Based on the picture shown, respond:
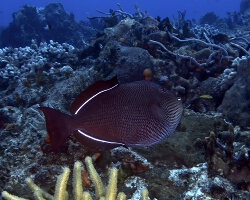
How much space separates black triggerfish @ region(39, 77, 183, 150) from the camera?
1.79 meters

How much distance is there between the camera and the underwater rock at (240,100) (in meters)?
3.88

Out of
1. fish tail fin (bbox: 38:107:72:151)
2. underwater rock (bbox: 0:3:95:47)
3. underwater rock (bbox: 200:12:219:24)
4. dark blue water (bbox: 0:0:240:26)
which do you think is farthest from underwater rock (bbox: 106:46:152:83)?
dark blue water (bbox: 0:0:240:26)

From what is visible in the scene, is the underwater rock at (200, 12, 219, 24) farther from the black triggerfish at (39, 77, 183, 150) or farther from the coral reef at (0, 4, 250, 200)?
the black triggerfish at (39, 77, 183, 150)

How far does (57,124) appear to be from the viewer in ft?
5.65

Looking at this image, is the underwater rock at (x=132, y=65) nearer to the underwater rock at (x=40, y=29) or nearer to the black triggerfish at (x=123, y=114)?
the black triggerfish at (x=123, y=114)

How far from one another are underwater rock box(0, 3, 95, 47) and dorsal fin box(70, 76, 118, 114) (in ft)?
47.2

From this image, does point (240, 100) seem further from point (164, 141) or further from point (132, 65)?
point (132, 65)

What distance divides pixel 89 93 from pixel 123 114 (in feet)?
0.86

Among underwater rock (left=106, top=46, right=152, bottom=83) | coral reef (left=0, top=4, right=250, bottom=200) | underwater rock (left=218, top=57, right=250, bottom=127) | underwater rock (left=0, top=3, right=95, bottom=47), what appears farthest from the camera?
underwater rock (left=0, top=3, right=95, bottom=47)

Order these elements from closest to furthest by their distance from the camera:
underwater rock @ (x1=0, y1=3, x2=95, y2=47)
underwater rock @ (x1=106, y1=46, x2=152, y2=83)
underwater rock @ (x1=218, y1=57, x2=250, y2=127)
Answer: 1. underwater rock @ (x1=218, y1=57, x2=250, y2=127)
2. underwater rock @ (x1=106, y1=46, x2=152, y2=83)
3. underwater rock @ (x1=0, y1=3, x2=95, y2=47)

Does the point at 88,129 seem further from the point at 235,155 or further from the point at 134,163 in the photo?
the point at 235,155

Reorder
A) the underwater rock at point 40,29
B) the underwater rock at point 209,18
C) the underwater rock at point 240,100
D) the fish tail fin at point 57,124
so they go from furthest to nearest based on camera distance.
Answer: the underwater rock at point 209,18, the underwater rock at point 40,29, the underwater rock at point 240,100, the fish tail fin at point 57,124

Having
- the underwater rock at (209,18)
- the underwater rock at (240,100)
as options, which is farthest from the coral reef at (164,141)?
the underwater rock at (209,18)

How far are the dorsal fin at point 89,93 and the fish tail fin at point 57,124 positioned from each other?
81 mm
